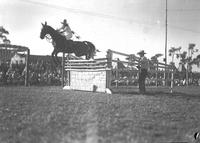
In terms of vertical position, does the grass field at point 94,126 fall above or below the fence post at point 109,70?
below

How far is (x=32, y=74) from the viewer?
25797 mm

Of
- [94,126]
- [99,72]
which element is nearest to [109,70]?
[99,72]

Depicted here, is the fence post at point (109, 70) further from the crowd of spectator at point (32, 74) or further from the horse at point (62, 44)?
the crowd of spectator at point (32, 74)

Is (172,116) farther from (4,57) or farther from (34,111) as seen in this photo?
(4,57)

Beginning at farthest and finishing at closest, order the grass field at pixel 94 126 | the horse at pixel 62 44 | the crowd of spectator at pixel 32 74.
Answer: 1. the crowd of spectator at pixel 32 74
2. the horse at pixel 62 44
3. the grass field at pixel 94 126

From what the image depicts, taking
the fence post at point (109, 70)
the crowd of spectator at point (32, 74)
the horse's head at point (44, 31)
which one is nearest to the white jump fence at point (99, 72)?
the fence post at point (109, 70)

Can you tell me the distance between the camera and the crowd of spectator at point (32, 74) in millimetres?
24000

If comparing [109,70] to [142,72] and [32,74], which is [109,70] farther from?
[32,74]

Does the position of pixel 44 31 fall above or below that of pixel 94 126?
above

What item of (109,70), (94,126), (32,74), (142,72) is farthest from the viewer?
(32,74)

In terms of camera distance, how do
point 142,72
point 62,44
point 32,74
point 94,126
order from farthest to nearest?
point 32,74 < point 142,72 < point 62,44 < point 94,126

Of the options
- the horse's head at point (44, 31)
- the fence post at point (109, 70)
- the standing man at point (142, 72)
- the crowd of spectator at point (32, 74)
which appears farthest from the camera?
the crowd of spectator at point (32, 74)

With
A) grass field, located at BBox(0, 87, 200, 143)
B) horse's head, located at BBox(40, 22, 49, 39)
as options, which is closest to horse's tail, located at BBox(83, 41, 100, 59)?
horse's head, located at BBox(40, 22, 49, 39)

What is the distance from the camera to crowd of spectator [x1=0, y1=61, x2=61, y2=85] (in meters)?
24.0
